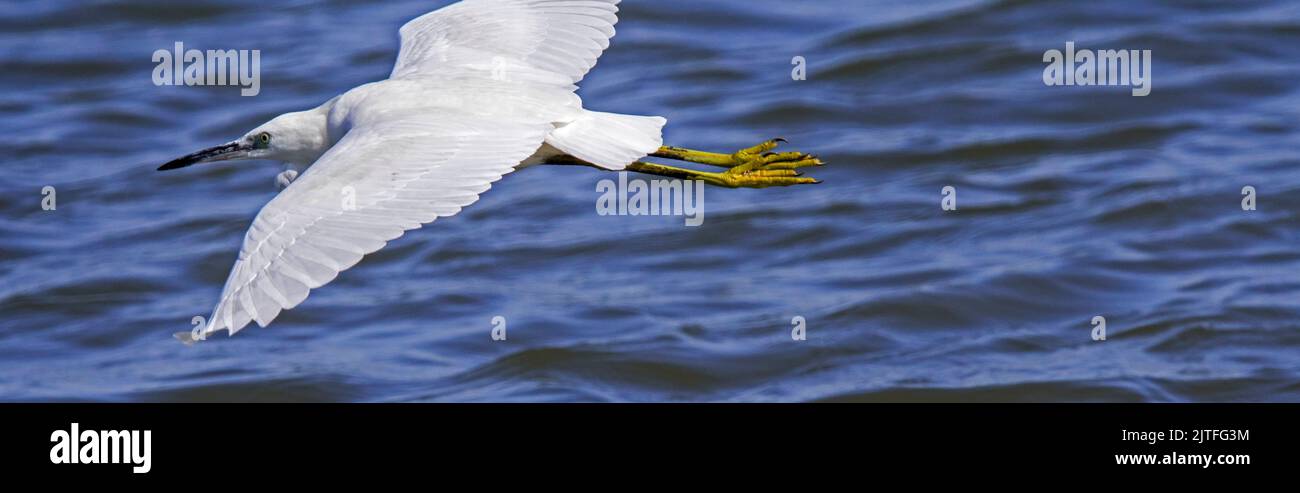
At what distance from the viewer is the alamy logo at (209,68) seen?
13.8 metres

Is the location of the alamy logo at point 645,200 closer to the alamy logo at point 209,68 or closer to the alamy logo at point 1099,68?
the alamy logo at point 1099,68

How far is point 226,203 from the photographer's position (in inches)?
469

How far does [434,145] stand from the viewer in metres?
6.25

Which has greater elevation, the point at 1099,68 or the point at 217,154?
the point at 1099,68

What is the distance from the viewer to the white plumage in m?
5.50

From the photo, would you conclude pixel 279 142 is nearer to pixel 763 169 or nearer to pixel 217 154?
pixel 217 154

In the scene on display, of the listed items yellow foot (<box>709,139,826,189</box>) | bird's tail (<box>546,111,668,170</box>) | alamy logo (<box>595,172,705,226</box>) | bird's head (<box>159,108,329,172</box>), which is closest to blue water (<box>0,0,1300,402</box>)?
alamy logo (<box>595,172,705,226</box>)

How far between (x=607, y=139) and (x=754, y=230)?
465 centimetres

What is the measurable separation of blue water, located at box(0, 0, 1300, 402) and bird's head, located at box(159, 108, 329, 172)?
224cm

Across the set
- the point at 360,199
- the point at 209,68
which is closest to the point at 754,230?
the point at 209,68

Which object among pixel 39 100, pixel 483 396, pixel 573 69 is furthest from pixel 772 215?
pixel 39 100

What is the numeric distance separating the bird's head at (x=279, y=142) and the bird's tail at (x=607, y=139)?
1.08 m

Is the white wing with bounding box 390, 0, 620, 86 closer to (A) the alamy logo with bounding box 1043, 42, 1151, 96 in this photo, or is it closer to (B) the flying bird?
(B) the flying bird

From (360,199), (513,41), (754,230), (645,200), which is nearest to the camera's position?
(360,199)
